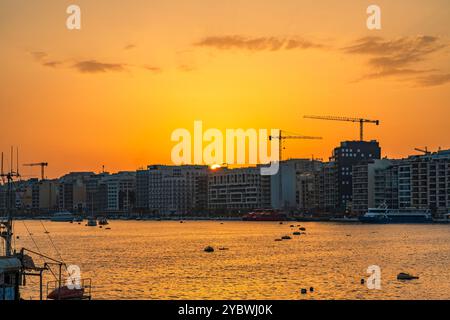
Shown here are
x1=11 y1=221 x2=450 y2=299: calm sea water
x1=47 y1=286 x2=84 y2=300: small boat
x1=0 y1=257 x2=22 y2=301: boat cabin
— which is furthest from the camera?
x1=11 y1=221 x2=450 y2=299: calm sea water

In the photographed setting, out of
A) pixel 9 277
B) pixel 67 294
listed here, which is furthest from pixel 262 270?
pixel 9 277

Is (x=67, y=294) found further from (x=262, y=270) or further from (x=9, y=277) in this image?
(x=262, y=270)

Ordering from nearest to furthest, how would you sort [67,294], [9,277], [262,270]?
[9,277] < [67,294] < [262,270]

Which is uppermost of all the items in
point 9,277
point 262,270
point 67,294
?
point 9,277

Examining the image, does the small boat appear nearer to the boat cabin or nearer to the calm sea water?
the calm sea water

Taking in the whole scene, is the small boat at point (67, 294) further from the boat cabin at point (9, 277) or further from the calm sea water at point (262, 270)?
the boat cabin at point (9, 277)

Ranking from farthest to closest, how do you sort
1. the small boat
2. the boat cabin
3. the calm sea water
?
1. the calm sea water
2. the small boat
3. the boat cabin

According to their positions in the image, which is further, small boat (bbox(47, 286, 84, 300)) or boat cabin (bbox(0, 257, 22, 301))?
small boat (bbox(47, 286, 84, 300))

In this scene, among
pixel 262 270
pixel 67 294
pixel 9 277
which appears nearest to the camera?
pixel 9 277

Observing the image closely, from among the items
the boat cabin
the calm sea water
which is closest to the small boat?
the calm sea water

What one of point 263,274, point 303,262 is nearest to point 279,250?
point 303,262
